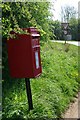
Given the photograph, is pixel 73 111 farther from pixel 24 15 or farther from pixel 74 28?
pixel 74 28

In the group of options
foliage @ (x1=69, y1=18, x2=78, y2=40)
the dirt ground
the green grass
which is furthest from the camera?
foliage @ (x1=69, y1=18, x2=78, y2=40)

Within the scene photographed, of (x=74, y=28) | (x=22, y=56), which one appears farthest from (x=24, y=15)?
(x=74, y=28)

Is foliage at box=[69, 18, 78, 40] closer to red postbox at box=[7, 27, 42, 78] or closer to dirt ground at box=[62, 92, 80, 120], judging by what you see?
dirt ground at box=[62, 92, 80, 120]

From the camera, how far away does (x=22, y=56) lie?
5.17 metres

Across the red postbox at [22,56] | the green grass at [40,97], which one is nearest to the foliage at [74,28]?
the green grass at [40,97]

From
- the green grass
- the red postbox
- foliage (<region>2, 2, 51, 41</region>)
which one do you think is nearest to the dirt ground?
the green grass

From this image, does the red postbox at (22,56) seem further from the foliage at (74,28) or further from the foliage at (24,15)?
the foliage at (74,28)

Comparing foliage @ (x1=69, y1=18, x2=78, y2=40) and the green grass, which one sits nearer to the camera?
the green grass

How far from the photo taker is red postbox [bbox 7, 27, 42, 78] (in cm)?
514

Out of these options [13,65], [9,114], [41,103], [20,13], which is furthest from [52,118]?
[20,13]

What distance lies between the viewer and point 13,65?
5238mm

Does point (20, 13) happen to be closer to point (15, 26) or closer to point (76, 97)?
point (15, 26)

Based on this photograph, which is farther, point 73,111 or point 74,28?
point 74,28

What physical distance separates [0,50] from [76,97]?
3052mm
